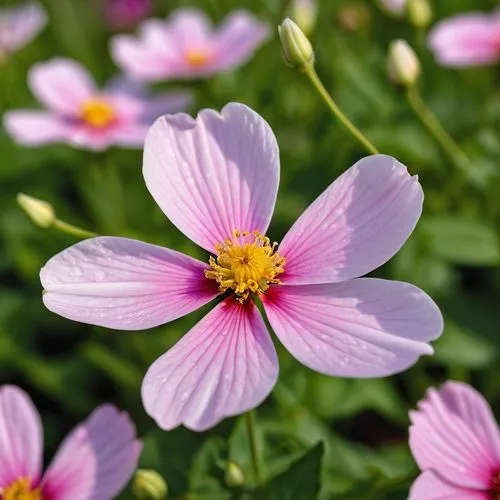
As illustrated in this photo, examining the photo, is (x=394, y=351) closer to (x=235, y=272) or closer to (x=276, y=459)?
(x=235, y=272)

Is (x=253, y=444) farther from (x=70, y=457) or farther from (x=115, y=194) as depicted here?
(x=115, y=194)

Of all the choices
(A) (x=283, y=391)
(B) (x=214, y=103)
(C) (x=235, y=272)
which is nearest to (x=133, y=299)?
(C) (x=235, y=272)

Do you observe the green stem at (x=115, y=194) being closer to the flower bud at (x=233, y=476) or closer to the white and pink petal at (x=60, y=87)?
the white and pink petal at (x=60, y=87)

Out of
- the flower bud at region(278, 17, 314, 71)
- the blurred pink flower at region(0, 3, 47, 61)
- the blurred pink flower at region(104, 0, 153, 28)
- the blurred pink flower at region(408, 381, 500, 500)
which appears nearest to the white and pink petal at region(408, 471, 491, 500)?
the blurred pink flower at region(408, 381, 500, 500)

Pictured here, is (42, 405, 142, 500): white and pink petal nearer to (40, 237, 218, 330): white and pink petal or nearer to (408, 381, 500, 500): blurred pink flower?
(40, 237, 218, 330): white and pink petal

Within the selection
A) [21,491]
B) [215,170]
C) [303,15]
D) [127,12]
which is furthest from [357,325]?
[127,12]

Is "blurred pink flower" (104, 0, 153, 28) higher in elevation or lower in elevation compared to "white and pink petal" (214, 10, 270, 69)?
lower
